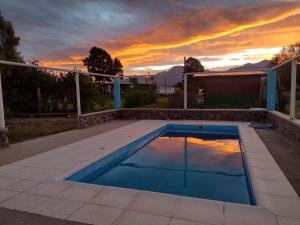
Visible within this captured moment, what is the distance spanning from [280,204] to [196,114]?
24.8ft

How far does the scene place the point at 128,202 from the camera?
2.83m

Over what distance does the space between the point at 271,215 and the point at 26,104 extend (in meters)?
13.1

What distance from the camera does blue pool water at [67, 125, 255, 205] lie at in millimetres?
3918

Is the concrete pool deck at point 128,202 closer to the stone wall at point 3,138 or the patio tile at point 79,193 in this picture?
the patio tile at point 79,193

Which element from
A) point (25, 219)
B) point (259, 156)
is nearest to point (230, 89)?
point (259, 156)

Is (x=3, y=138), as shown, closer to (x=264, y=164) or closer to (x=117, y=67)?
(x=264, y=164)

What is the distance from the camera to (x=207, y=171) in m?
4.86

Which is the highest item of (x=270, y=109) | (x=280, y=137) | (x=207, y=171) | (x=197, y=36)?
(x=197, y=36)

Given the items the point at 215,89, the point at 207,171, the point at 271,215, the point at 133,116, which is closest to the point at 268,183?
the point at 271,215

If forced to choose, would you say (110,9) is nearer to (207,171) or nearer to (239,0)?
(239,0)

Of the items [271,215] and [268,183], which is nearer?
[271,215]

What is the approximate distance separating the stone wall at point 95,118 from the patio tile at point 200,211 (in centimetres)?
629

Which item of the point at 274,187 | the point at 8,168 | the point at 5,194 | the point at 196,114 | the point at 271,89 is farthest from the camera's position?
the point at 196,114

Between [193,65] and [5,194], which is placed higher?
[193,65]
